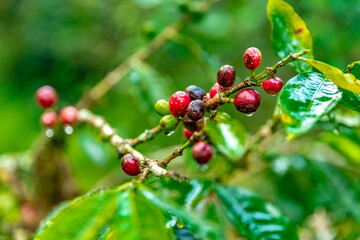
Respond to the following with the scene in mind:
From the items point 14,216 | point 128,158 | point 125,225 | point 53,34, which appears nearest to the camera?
point 125,225

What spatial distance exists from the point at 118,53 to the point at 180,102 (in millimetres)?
2571

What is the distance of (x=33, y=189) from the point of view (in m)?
1.68

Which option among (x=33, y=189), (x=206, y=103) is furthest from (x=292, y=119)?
(x=33, y=189)

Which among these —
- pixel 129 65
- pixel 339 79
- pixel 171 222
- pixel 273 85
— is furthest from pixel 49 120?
pixel 339 79

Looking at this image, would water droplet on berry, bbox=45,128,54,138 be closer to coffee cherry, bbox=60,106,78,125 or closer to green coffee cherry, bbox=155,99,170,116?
coffee cherry, bbox=60,106,78,125

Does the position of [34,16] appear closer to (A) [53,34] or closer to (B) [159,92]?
(A) [53,34]

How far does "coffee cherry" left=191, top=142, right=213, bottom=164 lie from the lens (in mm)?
996

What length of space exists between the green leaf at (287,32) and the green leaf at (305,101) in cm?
19

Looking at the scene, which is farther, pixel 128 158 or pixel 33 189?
pixel 33 189

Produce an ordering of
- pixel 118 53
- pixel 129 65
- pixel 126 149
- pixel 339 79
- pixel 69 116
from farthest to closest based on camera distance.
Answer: pixel 118 53 < pixel 129 65 < pixel 69 116 < pixel 126 149 < pixel 339 79

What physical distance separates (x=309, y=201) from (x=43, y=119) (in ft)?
3.94

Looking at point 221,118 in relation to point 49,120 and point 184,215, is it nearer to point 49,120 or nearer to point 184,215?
point 184,215

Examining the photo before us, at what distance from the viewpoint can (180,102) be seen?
859 millimetres

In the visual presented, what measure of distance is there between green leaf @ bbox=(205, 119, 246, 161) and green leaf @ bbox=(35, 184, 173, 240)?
0.24 meters
